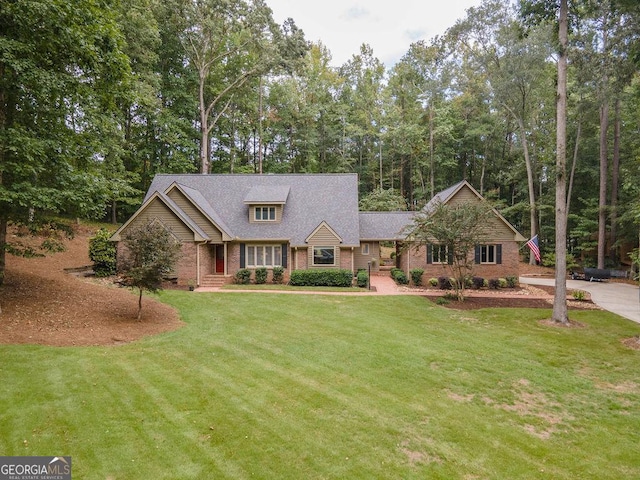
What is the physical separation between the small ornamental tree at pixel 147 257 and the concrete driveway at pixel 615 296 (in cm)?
1681

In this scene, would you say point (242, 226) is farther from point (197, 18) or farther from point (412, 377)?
point (197, 18)

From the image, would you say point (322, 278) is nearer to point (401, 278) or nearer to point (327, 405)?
Result: point (401, 278)

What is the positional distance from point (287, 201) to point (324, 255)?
5.04 meters

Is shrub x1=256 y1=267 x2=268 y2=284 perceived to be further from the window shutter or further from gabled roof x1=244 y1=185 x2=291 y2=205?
gabled roof x1=244 y1=185 x2=291 y2=205

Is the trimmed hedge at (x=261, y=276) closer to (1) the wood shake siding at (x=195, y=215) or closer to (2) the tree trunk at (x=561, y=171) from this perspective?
(1) the wood shake siding at (x=195, y=215)

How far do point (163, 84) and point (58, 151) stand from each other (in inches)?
991

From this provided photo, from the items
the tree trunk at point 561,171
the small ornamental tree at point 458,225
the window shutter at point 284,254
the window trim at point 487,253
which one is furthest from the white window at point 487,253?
the window shutter at point 284,254

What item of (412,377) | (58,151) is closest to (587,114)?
(412,377)

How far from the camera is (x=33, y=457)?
421 centimetres

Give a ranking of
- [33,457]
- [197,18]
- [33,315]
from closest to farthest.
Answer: [33,457] → [33,315] → [197,18]

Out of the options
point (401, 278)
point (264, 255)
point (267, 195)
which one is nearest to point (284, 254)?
point (264, 255)

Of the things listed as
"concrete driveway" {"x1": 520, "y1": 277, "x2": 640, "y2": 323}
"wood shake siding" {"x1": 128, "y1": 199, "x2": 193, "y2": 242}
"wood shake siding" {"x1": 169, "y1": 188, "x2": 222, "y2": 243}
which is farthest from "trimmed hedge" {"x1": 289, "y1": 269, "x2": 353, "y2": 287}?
"concrete driveway" {"x1": 520, "y1": 277, "x2": 640, "y2": 323}

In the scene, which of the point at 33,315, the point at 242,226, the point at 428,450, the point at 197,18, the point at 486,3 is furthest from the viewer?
the point at 486,3

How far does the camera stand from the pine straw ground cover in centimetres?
443
